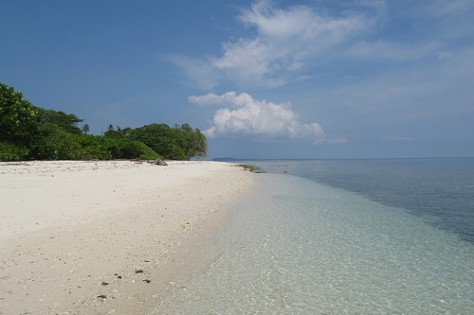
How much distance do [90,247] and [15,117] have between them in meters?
35.1

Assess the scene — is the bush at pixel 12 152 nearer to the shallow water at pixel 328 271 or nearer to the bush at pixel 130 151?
the bush at pixel 130 151

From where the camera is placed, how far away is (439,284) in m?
7.20

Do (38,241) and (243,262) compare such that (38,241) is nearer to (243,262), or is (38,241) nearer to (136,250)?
(136,250)

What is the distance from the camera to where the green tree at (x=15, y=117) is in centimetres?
3481

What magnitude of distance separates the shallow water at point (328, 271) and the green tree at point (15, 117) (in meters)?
33.4

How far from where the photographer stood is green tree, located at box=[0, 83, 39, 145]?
34812 mm

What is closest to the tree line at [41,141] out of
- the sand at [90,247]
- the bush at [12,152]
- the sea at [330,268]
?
the bush at [12,152]

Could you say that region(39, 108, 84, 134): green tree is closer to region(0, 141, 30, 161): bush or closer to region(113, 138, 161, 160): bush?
region(113, 138, 161, 160): bush

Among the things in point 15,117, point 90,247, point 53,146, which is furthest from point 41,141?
point 90,247

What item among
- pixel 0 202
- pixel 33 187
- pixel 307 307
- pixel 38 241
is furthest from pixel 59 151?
pixel 307 307

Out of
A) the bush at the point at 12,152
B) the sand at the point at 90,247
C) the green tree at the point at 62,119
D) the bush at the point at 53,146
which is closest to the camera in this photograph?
the sand at the point at 90,247

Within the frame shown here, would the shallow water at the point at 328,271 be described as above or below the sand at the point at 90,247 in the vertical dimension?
below

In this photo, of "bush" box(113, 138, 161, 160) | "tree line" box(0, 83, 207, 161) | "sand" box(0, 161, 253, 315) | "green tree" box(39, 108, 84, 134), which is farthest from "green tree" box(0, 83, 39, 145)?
"green tree" box(39, 108, 84, 134)

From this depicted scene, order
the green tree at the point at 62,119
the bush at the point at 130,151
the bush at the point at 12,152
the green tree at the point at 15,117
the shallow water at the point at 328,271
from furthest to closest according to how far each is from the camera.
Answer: the green tree at the point at 62,119 < the bush at the point at 130,151 < the green tree at the point at 15,117 < the bush at the point at 12,152 < the shallow water at the point at 328,271
